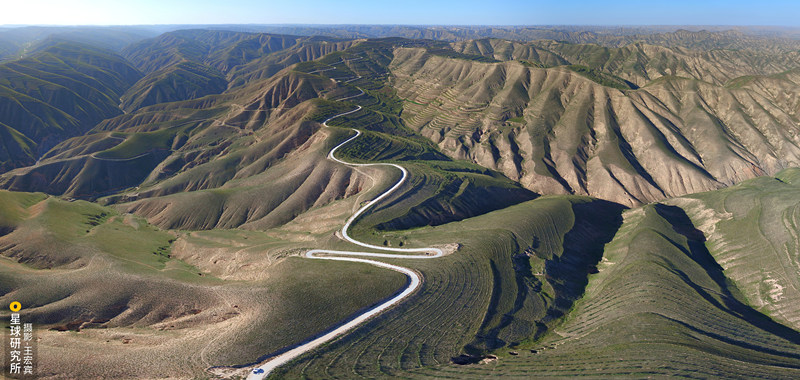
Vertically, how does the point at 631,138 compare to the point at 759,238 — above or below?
above

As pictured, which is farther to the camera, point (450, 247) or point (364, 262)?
point (450, 247)

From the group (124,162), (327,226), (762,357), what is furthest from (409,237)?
(124,162)

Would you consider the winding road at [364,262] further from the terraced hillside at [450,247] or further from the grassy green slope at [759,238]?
the grassy green slope at [759,238]

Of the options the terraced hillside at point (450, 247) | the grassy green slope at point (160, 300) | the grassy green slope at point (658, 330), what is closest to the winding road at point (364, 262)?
the terraced hillside at point (450, 247)

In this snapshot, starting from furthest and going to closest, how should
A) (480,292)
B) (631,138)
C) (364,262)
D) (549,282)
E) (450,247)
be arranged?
(631,138) → (450,247) → (549,282) → (364,262) → (480,292)

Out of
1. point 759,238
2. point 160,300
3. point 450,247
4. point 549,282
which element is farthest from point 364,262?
point 759,238

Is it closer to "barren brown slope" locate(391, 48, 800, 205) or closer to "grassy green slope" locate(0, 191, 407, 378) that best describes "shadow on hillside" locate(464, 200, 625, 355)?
"grassy green slope" locate(0, 191, 407, 378)

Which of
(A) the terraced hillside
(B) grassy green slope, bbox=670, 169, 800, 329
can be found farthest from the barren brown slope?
(B) grassy green slope, bbox=670, 169, 800, 329

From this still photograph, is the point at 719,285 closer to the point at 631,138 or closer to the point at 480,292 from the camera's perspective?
the point at 480,292

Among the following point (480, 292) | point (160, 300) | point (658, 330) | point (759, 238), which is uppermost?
point (759, 238)
